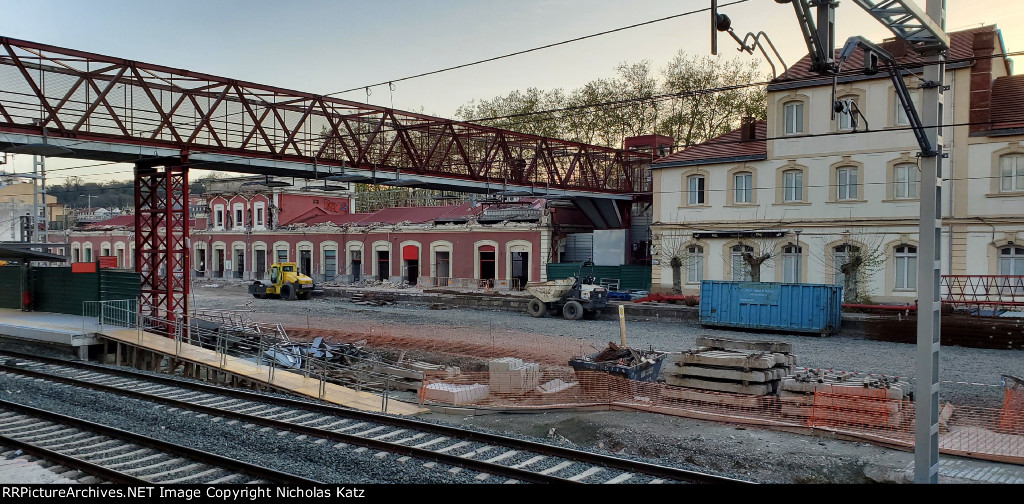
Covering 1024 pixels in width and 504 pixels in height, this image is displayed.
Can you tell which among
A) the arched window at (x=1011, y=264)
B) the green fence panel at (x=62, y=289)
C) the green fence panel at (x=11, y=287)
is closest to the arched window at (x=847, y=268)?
the arched window at (x=1011, y=264)

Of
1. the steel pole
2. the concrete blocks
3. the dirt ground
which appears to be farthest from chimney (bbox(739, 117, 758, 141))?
the steel pole

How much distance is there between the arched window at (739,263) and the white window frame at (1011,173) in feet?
32.8

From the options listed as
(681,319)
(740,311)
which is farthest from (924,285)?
(681,319)

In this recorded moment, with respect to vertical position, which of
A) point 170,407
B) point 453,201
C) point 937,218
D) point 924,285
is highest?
point 453,201

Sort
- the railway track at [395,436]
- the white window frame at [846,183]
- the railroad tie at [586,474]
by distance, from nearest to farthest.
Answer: the railroad tie at [586,474]
the railway track at [395,436]
the white window frame at [846,183]

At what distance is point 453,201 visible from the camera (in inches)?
2448

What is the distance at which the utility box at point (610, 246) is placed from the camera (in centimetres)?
4072

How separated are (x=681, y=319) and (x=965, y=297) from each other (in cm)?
1038

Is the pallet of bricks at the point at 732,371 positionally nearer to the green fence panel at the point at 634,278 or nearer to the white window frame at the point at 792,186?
the white window frame at the point at 792,186

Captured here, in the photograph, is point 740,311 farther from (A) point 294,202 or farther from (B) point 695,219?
(A) point 294,202

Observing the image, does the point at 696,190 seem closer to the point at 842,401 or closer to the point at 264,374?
the point at 842,401

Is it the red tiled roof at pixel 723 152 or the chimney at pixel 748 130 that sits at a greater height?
the chimney at pixel 748 130

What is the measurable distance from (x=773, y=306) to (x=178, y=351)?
19887mm

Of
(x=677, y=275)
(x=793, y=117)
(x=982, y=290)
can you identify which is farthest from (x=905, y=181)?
(x=677, y=275)
